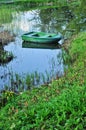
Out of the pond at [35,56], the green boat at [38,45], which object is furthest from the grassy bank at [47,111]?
the green boat at [38,45]

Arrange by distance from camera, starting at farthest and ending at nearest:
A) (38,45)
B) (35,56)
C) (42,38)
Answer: (38,45) < (42,38) < (35,56)

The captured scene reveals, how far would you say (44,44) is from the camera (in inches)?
891

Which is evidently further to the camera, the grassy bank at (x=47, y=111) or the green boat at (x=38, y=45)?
the green boat at (x=38, y=45)

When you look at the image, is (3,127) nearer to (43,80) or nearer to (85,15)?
(43,80)

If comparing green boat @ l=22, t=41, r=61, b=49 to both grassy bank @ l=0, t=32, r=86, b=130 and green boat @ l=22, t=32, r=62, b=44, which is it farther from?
grassy bank @ l=0, t=32, r=86, b=130

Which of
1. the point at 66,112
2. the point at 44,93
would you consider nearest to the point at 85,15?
the point at 44,93

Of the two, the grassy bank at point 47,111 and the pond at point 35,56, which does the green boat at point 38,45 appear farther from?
the grassy bank at point 47,111

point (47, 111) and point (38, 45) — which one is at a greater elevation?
point (47, 111)

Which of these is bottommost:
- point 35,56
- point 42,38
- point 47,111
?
point 35,56

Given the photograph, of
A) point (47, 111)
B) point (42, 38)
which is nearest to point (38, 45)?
point (42, 38)

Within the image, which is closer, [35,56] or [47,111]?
[47,111]

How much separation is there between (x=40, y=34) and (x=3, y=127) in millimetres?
16502

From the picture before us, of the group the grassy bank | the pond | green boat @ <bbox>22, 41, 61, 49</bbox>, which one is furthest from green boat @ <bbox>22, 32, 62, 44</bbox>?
the grassy bank

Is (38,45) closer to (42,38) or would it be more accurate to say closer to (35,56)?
(42,38)
